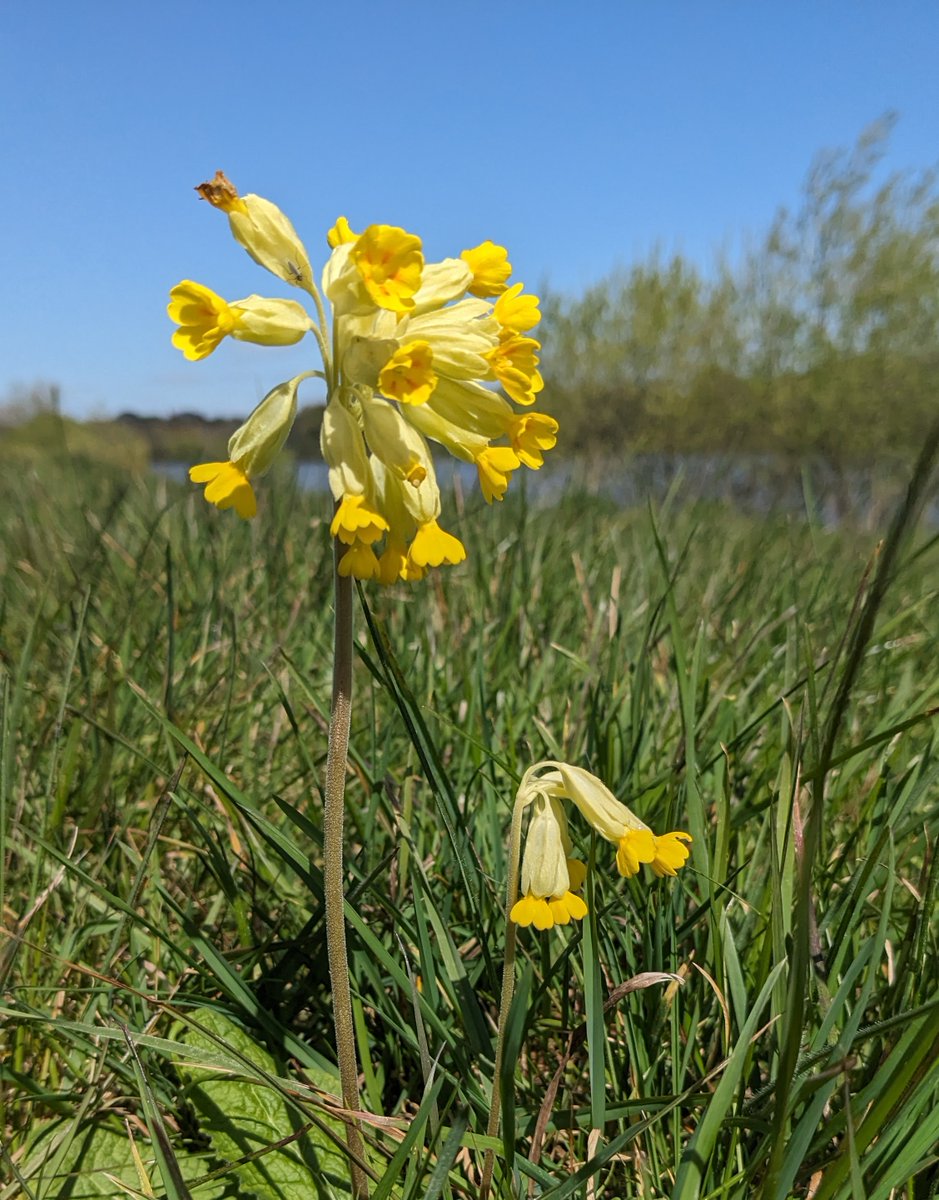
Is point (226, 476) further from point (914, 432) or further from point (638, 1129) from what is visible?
point (914, 432)

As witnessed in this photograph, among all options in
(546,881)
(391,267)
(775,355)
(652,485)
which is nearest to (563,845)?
(546,881)

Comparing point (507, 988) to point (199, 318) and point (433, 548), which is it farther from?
point (199, 318)

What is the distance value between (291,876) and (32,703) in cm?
128

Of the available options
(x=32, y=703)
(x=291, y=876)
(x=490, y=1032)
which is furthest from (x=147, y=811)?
(x=490, y=1032)

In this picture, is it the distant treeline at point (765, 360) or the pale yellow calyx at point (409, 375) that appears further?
the distant treeline at point (765, 360)

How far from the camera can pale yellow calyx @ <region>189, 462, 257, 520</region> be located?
1244 mm

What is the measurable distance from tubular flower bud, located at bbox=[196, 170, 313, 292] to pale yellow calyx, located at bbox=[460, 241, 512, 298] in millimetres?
244

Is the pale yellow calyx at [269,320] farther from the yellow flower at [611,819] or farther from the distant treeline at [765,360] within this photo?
the distant treeline at [765,360]

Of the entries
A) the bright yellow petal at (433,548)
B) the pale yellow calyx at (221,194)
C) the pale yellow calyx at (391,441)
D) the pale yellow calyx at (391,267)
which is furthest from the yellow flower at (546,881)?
the pale yellow calyx at (221,194)

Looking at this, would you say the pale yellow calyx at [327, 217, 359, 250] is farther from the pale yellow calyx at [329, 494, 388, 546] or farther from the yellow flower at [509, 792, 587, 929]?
the yellow flower at [509, 792, 587, 929]

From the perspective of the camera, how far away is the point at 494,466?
4.46 ft

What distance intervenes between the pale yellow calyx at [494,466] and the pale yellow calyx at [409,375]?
21 cm

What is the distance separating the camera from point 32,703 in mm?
2787

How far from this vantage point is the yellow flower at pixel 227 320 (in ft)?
4.13
